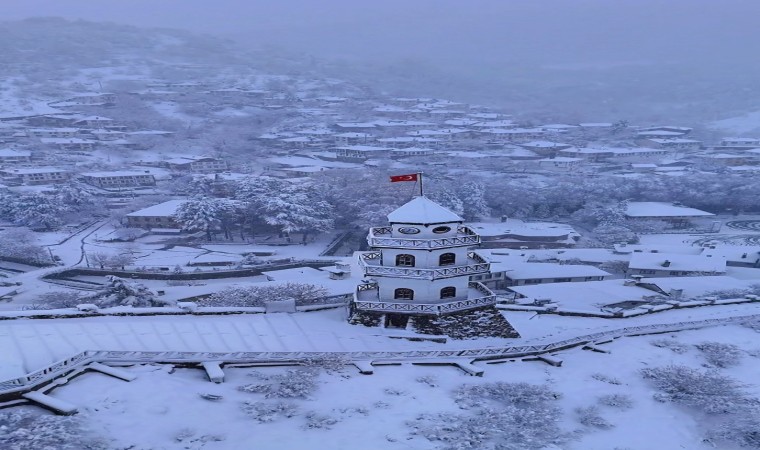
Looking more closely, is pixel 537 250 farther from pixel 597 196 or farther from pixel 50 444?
pixel 50 444

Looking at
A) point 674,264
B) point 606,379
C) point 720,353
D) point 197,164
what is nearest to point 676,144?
point 674,264

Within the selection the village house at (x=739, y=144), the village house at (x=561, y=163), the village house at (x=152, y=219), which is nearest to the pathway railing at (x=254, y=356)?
the village house at (x=152, y=219)

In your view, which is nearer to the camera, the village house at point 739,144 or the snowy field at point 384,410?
the snowy field at point 384,410

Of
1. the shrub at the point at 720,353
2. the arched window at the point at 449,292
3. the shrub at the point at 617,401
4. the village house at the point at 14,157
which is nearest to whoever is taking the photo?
the shrub at the point at 617,401

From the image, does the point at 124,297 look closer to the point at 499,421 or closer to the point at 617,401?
the point at 499,421

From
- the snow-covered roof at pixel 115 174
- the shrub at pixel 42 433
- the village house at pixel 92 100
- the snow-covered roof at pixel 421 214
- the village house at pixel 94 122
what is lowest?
the snow-covered roof at pixel 115 174

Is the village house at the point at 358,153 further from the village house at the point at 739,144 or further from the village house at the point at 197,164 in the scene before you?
the village house at the point at 739,144

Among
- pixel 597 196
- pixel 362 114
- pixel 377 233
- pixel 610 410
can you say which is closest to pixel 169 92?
pixel 362 114
